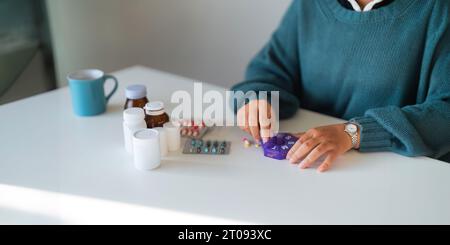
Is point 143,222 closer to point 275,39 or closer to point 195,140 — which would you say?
point 195,140

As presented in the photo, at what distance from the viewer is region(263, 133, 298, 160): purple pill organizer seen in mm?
908

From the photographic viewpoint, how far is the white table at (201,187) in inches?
29.3

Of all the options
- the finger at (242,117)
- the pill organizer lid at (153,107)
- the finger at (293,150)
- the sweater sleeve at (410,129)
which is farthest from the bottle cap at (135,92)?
the sweater sleeve at (410,129)

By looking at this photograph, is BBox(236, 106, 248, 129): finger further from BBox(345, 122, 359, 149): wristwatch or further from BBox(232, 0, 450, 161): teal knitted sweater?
BBox(345, 122, 359, 149): wristwatch

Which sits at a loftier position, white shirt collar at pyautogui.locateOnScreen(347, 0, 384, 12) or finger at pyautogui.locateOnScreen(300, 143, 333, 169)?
white shirt collar at pyautogui.locateOnScreen(347, 0, 384, 12)

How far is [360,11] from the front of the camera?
1.09 m

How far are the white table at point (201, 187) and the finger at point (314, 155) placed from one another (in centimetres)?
2

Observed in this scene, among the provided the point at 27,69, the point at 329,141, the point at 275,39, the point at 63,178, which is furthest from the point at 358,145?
the point at 27,69

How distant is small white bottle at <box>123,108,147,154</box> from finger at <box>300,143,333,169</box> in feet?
1.06

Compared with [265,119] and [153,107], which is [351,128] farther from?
[153,107]

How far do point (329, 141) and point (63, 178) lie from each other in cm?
51

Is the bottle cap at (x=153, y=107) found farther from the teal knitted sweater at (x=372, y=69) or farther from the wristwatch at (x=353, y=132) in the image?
the wristwatch at (x=353, y=132)

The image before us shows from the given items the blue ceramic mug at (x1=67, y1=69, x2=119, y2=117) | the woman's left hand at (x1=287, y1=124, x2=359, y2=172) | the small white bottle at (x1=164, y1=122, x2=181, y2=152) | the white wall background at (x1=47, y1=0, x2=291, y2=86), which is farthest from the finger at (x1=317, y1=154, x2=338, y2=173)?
the white wall background at (x1=47, y1=0, x2=291, y2=86)

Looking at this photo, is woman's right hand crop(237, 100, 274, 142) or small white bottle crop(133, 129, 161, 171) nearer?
small white bottle crop(133, 129, 161, 171)
